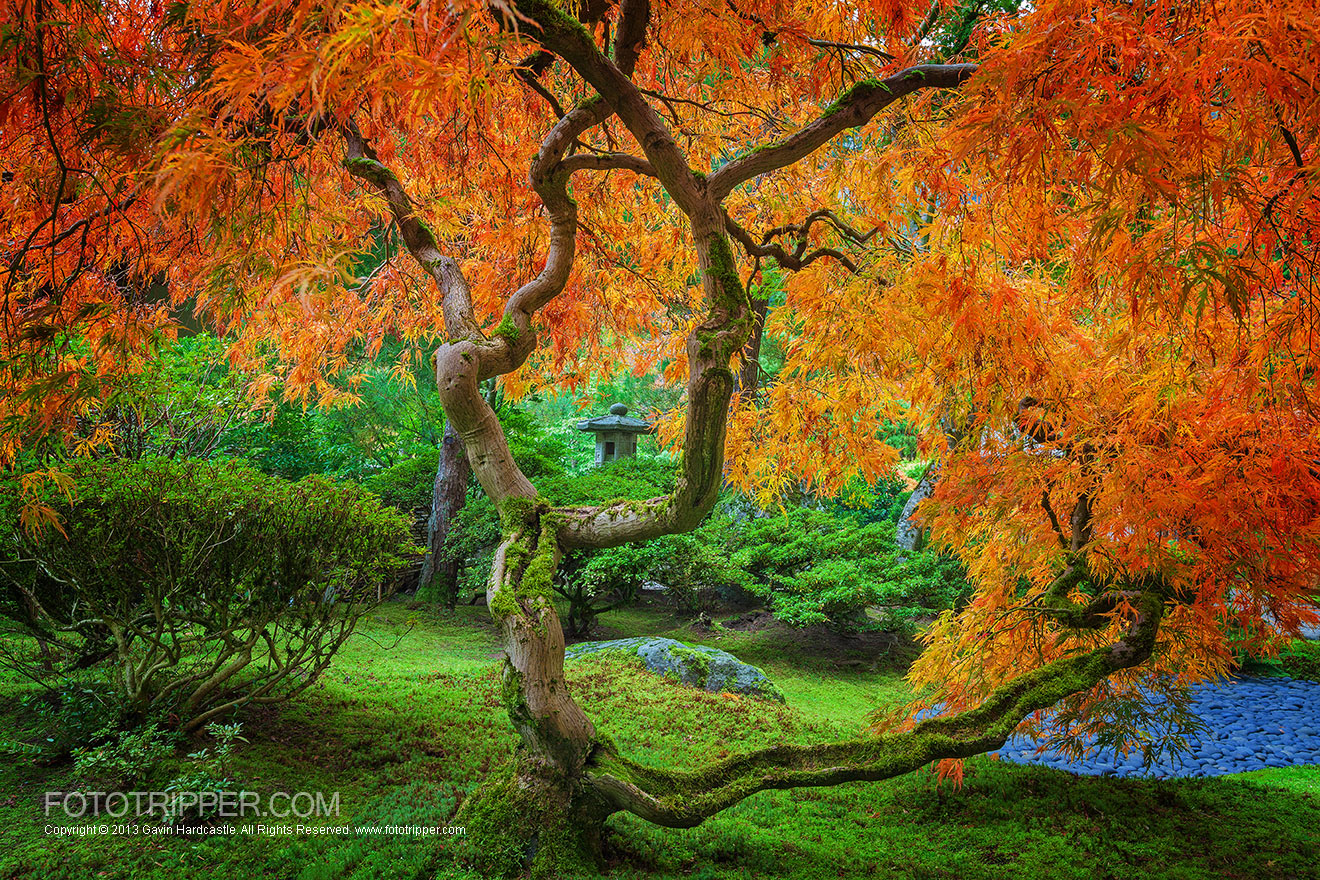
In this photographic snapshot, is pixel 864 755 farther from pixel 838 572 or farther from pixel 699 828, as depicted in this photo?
pixel 838 572

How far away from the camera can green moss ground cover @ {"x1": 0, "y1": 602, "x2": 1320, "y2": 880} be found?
2.23 metres

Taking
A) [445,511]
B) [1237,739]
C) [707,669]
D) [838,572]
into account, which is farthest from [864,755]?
[445,511]

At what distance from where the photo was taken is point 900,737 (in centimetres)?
230

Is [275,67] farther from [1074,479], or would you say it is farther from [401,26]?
[1074,479]

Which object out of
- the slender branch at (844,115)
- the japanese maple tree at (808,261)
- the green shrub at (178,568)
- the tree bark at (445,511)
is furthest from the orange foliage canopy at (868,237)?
the tree bark at (445,511)

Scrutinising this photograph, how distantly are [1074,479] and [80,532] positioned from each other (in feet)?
11.5

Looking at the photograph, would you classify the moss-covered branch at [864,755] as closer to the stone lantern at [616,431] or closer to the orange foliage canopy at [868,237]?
the orange foliage canopy at [868,237]

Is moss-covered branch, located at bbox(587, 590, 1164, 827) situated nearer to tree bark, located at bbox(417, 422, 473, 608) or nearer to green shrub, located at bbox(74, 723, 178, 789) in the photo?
green shrub, located at bbox(74, 723, 178, 789)

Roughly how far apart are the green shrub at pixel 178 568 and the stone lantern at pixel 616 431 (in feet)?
16.9

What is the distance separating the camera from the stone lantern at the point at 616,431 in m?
8.21

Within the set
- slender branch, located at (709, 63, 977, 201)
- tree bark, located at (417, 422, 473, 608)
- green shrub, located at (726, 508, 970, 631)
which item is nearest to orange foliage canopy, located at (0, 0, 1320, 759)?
slender branch, located at (709, 63, 977, 201)

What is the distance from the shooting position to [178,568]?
8.52ft

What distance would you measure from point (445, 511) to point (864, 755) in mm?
5677

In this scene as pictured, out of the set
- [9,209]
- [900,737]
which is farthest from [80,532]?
[900,737]
